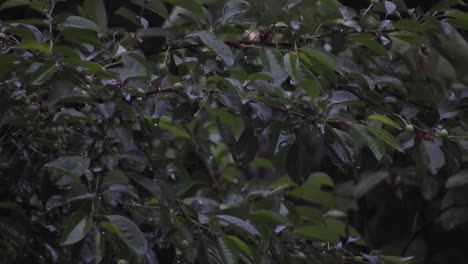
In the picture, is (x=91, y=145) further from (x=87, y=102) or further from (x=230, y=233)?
(x=230, y=233)

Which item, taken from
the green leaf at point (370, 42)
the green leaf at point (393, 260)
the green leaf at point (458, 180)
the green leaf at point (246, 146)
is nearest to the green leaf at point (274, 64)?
the green leaf at point (246, 146)

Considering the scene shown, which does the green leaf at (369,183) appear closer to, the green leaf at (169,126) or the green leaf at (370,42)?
the green leaf at (169,126)

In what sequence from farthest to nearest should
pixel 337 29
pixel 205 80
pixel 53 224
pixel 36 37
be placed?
pixel 337 29 → pixel 53 224 → pixel 205 80 → pixel 36 37

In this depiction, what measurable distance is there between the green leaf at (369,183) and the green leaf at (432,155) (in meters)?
0.88

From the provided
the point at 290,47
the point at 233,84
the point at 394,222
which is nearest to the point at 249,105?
the point at 233,84

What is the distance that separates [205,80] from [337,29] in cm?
38

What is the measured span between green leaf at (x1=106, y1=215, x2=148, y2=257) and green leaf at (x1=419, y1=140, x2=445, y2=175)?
665mm

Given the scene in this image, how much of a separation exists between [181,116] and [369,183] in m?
1.23

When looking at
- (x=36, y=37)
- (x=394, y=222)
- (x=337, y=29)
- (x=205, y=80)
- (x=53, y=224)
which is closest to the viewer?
(x=36, y=37)

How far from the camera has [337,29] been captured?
1701 mm

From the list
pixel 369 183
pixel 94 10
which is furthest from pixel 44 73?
pixel 369 183

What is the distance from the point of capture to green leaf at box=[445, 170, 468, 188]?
2107mm

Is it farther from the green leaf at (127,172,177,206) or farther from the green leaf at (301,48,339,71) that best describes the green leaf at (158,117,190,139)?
the green leaf at (301,48,339,71)

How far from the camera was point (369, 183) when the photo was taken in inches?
99.4
